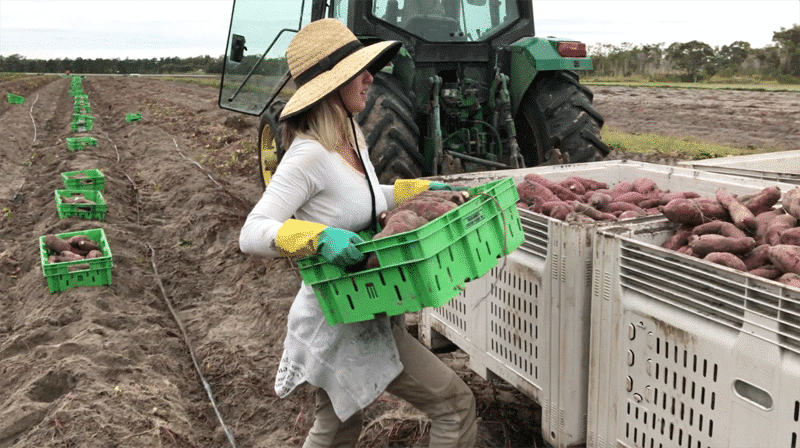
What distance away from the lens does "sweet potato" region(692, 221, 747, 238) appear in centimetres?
271

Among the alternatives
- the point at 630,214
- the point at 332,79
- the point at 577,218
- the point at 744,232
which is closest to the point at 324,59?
the point at 332,79

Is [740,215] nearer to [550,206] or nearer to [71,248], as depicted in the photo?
[550,206]

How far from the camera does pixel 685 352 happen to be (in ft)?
7.38

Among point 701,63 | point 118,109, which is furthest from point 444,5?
point 701,63

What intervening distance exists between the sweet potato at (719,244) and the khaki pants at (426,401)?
974 mm

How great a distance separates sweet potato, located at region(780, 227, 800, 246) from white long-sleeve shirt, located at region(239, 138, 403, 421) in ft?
4.66

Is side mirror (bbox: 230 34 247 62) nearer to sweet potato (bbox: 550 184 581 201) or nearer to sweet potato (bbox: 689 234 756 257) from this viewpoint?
sweet potato (bbox: 550 184 581 201)

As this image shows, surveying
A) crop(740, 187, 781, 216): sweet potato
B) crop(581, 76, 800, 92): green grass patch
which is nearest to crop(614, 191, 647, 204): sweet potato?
crop(740, 187, 781, 216): sweet potato

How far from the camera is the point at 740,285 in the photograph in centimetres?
204

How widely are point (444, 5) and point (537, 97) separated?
118cm

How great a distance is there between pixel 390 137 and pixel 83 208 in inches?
156

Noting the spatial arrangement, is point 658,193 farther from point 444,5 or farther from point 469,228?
point 444,5

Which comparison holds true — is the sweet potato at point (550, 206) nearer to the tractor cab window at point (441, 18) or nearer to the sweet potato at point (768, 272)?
the sweet potato at point (768, 272)

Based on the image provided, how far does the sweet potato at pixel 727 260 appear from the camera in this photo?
2.48 m
